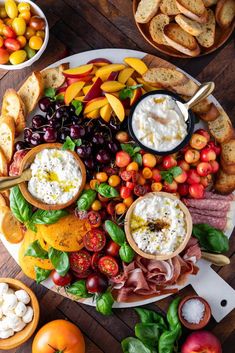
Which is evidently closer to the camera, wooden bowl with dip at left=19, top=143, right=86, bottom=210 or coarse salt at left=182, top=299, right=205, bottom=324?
wooden bowl with dip at left=19, top=143, right=86, bottom=210

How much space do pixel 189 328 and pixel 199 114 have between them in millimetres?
1057

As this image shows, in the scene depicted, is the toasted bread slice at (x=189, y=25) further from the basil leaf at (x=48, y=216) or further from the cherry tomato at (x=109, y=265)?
the cherry tomato at (x=109, y=265)

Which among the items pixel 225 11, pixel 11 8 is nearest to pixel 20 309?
pixel 11 8

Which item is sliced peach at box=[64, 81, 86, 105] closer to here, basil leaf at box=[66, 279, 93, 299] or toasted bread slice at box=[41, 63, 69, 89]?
toasted bread slice at box=[41, 63, 69, 89]

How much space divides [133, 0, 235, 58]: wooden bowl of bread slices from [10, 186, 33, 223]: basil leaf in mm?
1002

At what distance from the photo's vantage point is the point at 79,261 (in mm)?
2824

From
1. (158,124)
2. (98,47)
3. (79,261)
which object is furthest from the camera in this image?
(98,47)

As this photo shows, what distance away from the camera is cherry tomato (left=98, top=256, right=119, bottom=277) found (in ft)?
9.18

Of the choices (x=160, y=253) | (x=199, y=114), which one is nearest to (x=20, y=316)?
(x=160, y=253)

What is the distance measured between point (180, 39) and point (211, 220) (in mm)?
901

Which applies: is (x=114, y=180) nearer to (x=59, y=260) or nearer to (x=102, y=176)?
Result: (x=102, y=176)

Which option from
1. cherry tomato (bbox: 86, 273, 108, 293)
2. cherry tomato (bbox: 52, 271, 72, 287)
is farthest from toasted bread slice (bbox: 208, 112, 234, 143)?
cherry tomato (bbox: 52, 271, 72, 287)

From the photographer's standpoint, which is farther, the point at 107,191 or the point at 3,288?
the point at 3,288

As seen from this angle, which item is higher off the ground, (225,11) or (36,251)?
(225,11)
